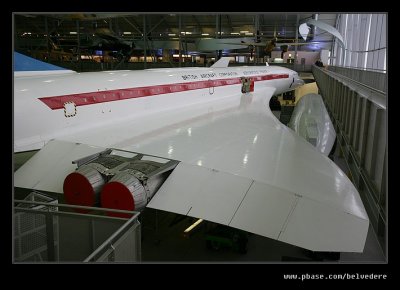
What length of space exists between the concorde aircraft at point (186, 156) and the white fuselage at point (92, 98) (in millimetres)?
22

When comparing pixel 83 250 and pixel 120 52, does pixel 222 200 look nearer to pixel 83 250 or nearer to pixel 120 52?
pixel 83 250

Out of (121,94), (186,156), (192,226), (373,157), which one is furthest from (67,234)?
(121,94)

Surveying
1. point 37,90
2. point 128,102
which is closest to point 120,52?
point 128,102

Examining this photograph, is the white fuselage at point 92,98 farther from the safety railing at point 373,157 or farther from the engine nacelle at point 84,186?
the safety railing at point 373,157

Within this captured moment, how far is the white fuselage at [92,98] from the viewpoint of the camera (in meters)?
6.10

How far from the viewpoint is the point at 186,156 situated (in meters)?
5.55

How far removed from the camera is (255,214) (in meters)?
3.99

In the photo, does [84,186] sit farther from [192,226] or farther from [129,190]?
[192,226]

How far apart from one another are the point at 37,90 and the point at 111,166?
262 cm

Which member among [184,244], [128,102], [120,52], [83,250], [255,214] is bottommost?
[184,244]

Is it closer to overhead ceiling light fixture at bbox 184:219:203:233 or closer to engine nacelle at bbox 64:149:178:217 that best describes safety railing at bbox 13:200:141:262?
engine nacelle at bbox 64:149:178:217

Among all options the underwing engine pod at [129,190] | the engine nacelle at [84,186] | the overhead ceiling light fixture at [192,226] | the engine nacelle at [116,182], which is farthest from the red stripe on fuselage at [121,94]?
the overhead ceiling light fixture at [192,226]

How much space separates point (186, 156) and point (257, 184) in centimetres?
149

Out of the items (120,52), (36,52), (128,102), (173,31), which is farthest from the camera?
(173,31)
